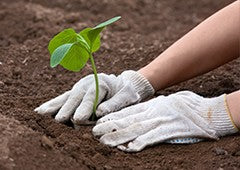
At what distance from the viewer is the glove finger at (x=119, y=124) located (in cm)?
226

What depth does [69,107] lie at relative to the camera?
236cm

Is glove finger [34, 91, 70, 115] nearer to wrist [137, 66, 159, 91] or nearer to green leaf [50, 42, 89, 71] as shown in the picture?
green leaf [50, 42, 89, 71]

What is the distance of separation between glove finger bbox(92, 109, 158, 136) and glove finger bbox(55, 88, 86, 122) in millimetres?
148

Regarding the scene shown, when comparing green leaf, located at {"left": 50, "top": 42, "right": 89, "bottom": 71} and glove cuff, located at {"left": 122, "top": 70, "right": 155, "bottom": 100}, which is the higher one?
green leaf, located at {"left": 50, "top": 42, "right": 89, "bottom": 71}

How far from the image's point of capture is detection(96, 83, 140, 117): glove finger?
237cm

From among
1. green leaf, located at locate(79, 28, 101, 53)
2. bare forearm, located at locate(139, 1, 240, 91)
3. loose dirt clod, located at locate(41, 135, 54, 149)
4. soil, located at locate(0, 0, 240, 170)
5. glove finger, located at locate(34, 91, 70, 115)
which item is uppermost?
green leaf, located at locate(79, 28, 101, 53)

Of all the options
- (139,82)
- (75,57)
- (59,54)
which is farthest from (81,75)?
(59,54)

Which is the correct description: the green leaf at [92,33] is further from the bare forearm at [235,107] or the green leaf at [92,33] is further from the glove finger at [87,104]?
the bare forearm at [235,107]

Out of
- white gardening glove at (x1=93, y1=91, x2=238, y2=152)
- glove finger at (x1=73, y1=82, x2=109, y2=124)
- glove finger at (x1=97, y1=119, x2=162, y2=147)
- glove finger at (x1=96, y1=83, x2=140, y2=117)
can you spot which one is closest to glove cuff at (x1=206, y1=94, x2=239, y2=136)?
white gardening glove at (x1=93, y1=91, x2=238, y2=152)

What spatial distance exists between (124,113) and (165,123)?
7.0 inches

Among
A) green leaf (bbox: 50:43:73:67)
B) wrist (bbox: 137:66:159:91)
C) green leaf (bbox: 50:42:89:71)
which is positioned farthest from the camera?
wrist (bbox: 137:66:159:91)

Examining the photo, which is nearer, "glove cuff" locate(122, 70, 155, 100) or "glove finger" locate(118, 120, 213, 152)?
"glove finger" locate(118, 120, 213, 152)

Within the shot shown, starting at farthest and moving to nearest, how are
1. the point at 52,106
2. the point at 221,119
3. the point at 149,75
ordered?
the point at 149,75
the point at 52,106
the point at 221,119

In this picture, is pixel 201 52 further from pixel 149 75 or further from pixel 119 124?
pixel 119 124
